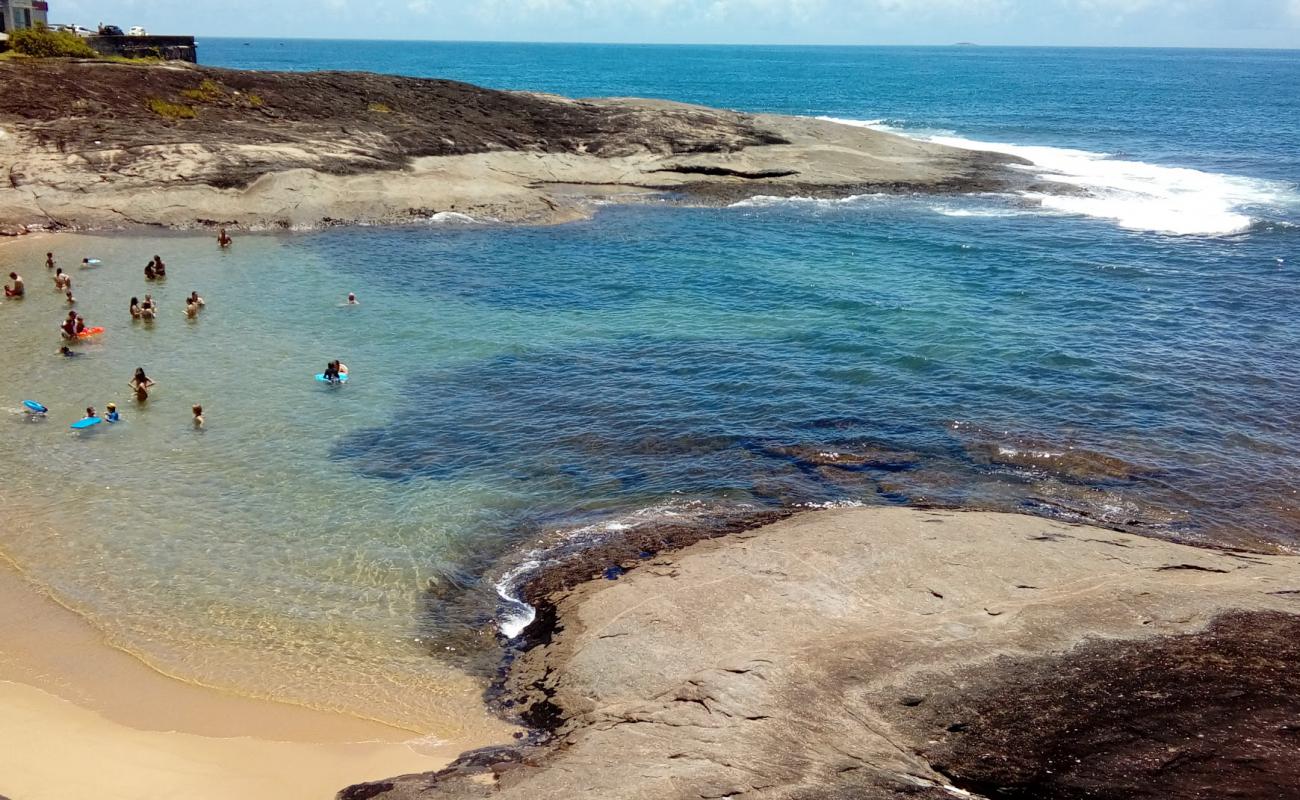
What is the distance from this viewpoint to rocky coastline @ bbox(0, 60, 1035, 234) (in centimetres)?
5081

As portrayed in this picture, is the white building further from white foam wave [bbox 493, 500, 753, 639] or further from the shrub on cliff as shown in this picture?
white foam wave [bbox 493, 500, 753, 639]

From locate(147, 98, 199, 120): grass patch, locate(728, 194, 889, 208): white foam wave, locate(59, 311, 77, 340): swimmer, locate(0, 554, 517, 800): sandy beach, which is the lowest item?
locate(0, 554, 517, 800): sandy beach

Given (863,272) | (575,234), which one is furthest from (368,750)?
(575,234)

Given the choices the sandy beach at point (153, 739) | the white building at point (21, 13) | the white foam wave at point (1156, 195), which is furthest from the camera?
the white building at point (21, 13)

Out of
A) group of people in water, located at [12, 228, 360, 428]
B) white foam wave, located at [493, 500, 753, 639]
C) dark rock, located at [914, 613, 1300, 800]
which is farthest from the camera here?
group of people in water, located at [12, 228, 360, 428]

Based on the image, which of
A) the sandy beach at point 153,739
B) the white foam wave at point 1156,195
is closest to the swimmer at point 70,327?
the sandy beach at point 153,739

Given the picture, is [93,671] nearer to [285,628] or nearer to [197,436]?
[285,628]

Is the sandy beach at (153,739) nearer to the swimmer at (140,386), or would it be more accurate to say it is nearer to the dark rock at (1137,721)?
the dark rock at (1137,721)

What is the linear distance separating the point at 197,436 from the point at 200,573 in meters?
7.65

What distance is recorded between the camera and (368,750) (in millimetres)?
15555

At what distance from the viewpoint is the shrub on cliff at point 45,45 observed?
200 feet

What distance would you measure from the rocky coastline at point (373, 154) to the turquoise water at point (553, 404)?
3.40m

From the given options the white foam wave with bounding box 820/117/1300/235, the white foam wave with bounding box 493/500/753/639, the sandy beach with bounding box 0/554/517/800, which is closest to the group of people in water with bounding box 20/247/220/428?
the sandy beach with bounding box 0/554/517/800

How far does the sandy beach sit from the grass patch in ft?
153
